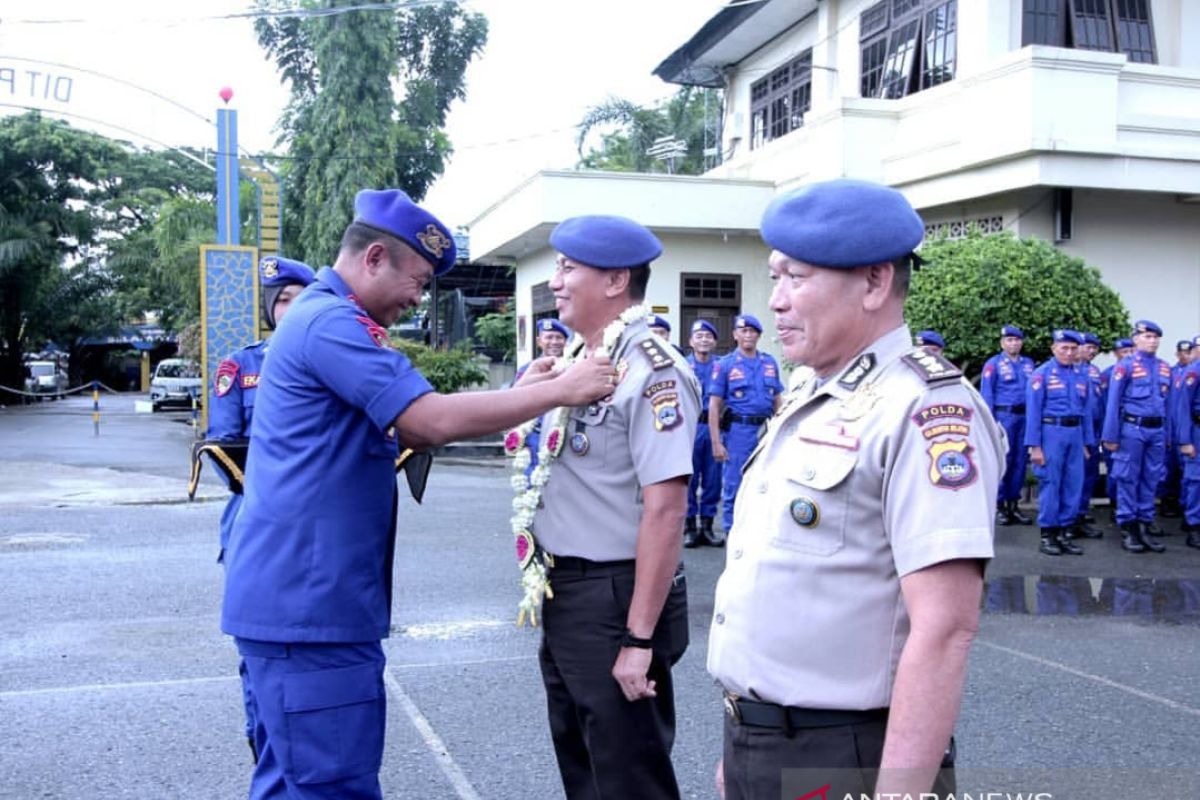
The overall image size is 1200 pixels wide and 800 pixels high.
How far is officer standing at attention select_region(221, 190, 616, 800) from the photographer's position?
8.36 ft

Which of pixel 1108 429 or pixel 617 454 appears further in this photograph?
pixel 1108 429

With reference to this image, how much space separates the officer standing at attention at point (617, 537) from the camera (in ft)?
9.34

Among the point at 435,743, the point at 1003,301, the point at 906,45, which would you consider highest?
the point at 906,45

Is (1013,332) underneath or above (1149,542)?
above

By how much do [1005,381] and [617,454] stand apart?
8.86m

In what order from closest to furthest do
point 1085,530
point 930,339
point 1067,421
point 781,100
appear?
point 1067,421 < point 930,339 < point 1085,530 < point 781,100

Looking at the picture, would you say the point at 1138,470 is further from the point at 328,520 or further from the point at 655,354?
the point at 328,520

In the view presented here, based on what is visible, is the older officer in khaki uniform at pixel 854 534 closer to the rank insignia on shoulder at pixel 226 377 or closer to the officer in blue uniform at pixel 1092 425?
the rank insignia on shoulder at pixel 226 377

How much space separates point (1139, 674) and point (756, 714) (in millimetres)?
4580

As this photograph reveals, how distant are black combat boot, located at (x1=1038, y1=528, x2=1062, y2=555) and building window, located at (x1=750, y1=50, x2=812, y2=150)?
11.7m

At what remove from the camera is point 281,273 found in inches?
190

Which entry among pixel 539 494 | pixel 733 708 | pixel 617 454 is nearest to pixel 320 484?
pixel 539 494

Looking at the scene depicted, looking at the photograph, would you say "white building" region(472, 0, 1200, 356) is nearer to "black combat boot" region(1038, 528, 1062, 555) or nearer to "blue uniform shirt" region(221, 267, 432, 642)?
"black combat boot" region(1038, 528, 1062, 555)

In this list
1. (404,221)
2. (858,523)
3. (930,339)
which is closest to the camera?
(858,523)
